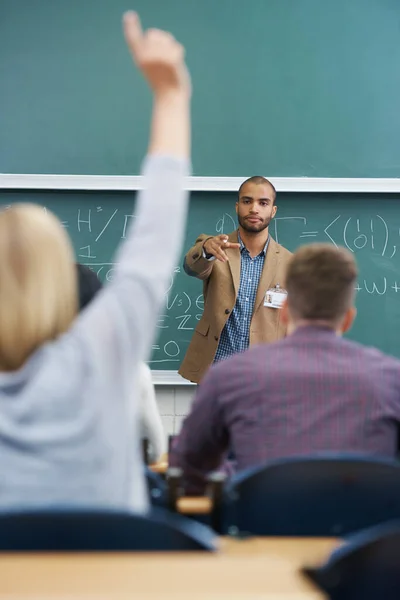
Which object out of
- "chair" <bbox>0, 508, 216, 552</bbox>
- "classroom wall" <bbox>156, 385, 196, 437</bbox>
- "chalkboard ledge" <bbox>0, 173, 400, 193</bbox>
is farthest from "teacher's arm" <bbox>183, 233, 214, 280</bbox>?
"chair" <bbox>0, 508, 216, 552</bbox>

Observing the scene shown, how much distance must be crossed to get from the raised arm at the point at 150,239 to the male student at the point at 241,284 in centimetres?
268

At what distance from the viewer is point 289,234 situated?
→ 4.53 metres

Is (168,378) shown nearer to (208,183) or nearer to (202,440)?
(208,183)

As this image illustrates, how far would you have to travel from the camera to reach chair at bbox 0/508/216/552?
100 centimetres

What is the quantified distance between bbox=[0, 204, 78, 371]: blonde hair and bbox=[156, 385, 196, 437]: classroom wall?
343cm

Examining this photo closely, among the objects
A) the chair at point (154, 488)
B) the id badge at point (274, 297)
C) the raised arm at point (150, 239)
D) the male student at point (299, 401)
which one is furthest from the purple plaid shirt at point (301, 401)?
the id badge at point (274, 297)

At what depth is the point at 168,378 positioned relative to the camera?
14.8ft

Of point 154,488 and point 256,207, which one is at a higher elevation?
point 256,207

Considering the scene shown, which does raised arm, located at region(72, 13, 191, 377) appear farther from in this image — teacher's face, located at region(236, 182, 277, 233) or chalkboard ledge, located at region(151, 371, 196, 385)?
chalkboard ledge, located at region(151, 371, 196, 385)

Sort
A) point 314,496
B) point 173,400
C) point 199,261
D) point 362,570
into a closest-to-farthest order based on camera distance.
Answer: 1. point 362,570
2. point 314,496
3. point 199,261
4. point 173,400

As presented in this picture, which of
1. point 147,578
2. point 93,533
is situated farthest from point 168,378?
point 147,578

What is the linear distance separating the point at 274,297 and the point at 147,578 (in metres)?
3.39

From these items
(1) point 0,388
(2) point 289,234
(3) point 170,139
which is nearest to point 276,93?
(2) point 289,234

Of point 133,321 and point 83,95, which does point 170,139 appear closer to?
point 133,321
